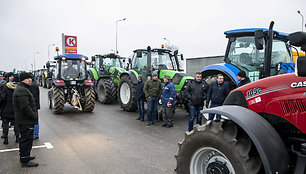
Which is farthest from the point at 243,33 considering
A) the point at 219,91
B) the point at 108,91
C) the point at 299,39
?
the point at 108,91

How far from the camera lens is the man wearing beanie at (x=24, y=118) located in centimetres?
412

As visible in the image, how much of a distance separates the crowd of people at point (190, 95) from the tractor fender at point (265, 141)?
8.87 feet

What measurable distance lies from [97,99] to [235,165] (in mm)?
11903

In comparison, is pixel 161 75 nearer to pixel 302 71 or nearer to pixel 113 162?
pixel 113 162

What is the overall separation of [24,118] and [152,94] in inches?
157

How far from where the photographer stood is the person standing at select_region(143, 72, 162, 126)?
24.1 feet

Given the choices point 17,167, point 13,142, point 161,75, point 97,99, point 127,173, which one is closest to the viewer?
point 127,173

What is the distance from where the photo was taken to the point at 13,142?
5594mm

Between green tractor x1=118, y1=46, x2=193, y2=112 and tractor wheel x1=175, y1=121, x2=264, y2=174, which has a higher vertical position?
green tractor x1=118, y1=46, x2=193, y2=112

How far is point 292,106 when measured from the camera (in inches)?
86.4

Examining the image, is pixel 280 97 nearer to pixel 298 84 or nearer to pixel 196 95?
pixel 298 84

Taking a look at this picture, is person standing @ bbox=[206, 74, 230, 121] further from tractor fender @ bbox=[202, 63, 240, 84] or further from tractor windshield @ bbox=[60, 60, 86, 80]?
tractor windshield @ bbox=[60, 60, 86, 80]

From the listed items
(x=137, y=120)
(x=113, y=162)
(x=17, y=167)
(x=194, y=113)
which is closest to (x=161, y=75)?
(x=137, y=120)

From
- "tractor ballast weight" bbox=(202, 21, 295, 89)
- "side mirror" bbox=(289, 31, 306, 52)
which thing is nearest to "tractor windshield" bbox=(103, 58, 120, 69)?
"tractor ballast weight" bbox=(202, 21, 295, 89)
